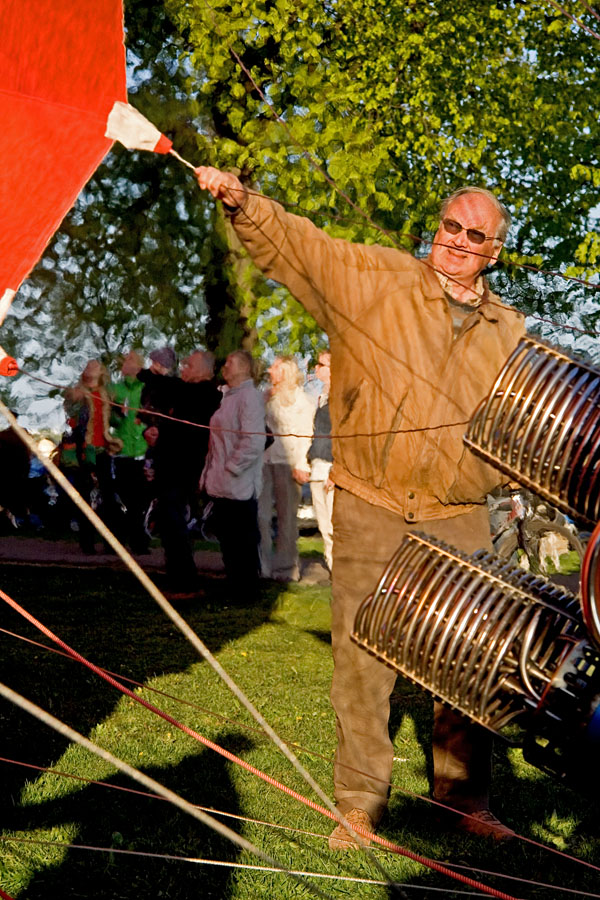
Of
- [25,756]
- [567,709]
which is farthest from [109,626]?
[567,709]

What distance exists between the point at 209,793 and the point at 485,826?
3.70ft

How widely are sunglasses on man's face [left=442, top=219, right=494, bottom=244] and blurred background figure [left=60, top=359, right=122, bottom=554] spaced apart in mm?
9087

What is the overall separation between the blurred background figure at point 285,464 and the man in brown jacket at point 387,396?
6.76 metres

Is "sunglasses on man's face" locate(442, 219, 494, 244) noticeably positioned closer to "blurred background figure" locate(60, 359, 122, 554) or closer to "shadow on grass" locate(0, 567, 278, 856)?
"shadow on grass" locate(0, 567, 278, 856)

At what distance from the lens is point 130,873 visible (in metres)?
4.21

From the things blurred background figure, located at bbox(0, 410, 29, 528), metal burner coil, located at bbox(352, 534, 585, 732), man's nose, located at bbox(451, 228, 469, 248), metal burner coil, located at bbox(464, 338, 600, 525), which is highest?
man's nose, located at bbox(451, 228, 469, 248)

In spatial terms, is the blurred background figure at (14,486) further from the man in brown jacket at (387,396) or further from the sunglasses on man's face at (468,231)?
the sunglasses on man's face at (468,231)

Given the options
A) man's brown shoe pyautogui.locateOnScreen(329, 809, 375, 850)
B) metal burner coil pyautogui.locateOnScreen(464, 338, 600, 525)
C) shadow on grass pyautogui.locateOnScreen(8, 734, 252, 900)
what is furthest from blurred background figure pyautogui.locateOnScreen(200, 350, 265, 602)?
metal burner coil pyautogui.locateOnScreen(464, 338, 600, 525)

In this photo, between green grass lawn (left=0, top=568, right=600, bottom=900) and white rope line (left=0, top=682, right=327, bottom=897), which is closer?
white rope line (left=0, top=682, right=327, bottom=897)

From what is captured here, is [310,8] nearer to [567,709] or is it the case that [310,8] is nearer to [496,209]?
[496,209]

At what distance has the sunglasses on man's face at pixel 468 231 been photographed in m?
3.71

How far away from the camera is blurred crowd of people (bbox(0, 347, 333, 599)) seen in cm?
1066

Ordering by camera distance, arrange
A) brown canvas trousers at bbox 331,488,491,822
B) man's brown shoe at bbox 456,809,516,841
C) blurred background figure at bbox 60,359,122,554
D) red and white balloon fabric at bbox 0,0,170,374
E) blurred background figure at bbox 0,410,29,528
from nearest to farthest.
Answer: red and white balloon fabric at bbox 0,0,170,374, brown canvas trousers at bbox 331,488,491,822, man's brown shoe at bbox 456,809,516,841, blurred background figure at bbox 60,359,122,554, blurred background figure at bbox 0,410,29,528

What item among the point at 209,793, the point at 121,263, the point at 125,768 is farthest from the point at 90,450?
the point at 125,768
